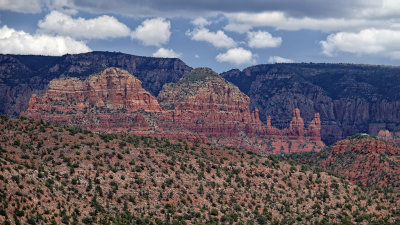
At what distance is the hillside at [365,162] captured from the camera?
169 metres

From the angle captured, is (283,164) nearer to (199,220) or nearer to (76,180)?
(199,220)

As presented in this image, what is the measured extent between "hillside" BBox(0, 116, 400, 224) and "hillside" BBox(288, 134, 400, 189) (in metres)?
28.6

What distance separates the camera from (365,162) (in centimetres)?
18000

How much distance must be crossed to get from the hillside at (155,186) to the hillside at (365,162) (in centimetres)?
2857

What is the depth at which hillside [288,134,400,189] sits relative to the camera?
169 metres

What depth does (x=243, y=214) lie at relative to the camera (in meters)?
114

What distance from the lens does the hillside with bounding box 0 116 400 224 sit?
97.0 m

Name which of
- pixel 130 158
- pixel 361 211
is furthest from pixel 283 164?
pixel 130 158

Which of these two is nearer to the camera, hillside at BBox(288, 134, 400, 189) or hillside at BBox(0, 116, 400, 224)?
hillside at BBox(0, 116, 400, 224)

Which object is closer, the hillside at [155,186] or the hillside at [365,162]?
the hillside at [155,186]

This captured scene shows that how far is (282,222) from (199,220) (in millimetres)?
13184

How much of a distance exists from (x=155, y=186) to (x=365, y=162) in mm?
79188

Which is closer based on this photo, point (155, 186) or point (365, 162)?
point (155, 186)

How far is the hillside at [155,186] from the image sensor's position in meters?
97.0
